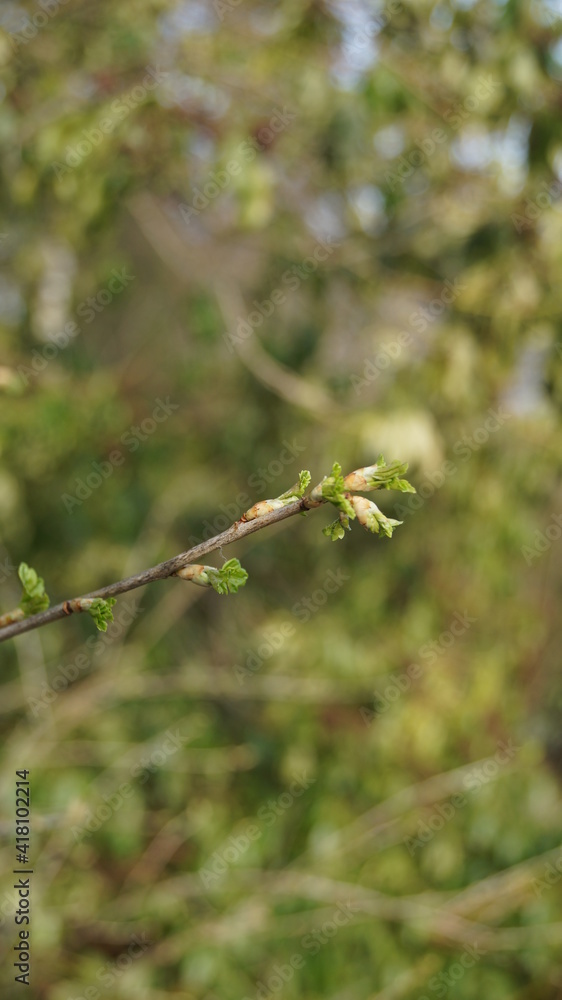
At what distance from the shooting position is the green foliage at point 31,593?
3.27 feet

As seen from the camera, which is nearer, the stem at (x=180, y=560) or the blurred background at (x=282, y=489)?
the stem at (x=180, y=560)

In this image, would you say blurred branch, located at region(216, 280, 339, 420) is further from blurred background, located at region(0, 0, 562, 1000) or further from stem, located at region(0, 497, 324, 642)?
stem, located at region(0, 497, 324, 642)

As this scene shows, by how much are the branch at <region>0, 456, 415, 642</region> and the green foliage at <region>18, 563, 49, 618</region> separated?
5cm

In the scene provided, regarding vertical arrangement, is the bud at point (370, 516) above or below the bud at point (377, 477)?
below

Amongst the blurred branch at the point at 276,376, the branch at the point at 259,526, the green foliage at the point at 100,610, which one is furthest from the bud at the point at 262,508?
the blurred branch at the point at 276,376

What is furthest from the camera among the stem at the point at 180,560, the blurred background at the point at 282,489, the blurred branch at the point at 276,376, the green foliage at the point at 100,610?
the blurred branch at the point at 276,376

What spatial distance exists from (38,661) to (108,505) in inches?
29.1

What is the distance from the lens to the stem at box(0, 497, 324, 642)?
2.60ft

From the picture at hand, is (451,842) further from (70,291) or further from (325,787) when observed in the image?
(70,291)

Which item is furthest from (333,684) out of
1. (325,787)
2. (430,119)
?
(430,119)

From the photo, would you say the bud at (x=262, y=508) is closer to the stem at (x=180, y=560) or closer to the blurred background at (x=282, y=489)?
the stem at (x=180, y=560)

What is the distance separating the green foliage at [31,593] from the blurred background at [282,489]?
1.83 m

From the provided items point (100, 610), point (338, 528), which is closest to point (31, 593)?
point (100, 610)

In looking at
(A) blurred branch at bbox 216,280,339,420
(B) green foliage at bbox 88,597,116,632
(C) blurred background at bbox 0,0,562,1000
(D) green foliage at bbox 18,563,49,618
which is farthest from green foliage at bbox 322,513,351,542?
(A) blurred branch at bbox 216,280,339,420
